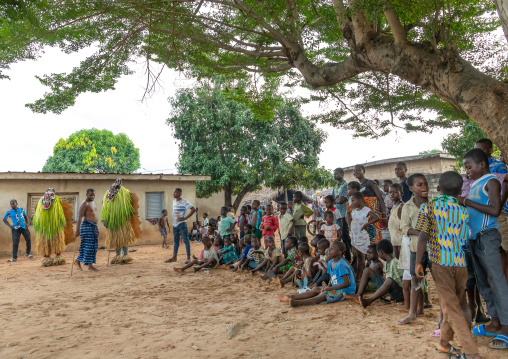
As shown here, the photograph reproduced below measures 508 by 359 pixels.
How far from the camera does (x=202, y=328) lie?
3.79 m

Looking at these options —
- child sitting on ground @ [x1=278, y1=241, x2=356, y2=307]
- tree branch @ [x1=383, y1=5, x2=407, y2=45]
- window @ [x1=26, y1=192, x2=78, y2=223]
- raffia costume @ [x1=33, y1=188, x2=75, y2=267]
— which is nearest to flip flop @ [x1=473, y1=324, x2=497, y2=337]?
child sitting on ground @ [x1=278, y1=241, x2=356, y2=307]

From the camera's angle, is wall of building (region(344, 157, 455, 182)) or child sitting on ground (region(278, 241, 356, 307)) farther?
wall of building (region(344, 157, 455, 182))

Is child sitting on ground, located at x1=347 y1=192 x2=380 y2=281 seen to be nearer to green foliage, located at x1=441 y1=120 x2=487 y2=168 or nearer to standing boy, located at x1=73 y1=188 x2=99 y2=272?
standing boy, located at x1=73 y1=188 x2=99 y2=272

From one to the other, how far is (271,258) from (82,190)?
29.3 feet

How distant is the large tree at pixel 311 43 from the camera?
180 inches

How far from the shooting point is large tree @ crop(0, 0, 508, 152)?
458 cm

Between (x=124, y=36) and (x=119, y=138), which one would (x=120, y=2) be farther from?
(x=119, y=138)

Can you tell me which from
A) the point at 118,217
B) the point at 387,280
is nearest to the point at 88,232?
the point at 118,217

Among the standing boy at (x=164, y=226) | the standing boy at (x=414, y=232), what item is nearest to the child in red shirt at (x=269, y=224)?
the standing boy at (x=414, y=232)

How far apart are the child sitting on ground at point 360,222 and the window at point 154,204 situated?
10207mm

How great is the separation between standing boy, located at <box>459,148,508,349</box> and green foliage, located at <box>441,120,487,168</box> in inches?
424

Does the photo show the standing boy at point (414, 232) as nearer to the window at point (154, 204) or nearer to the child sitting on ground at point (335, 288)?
the child sitting on ground at point (335, 288)

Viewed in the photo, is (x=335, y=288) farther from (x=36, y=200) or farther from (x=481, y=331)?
(x=36, y=200)

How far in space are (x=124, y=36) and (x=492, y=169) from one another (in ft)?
22.0
